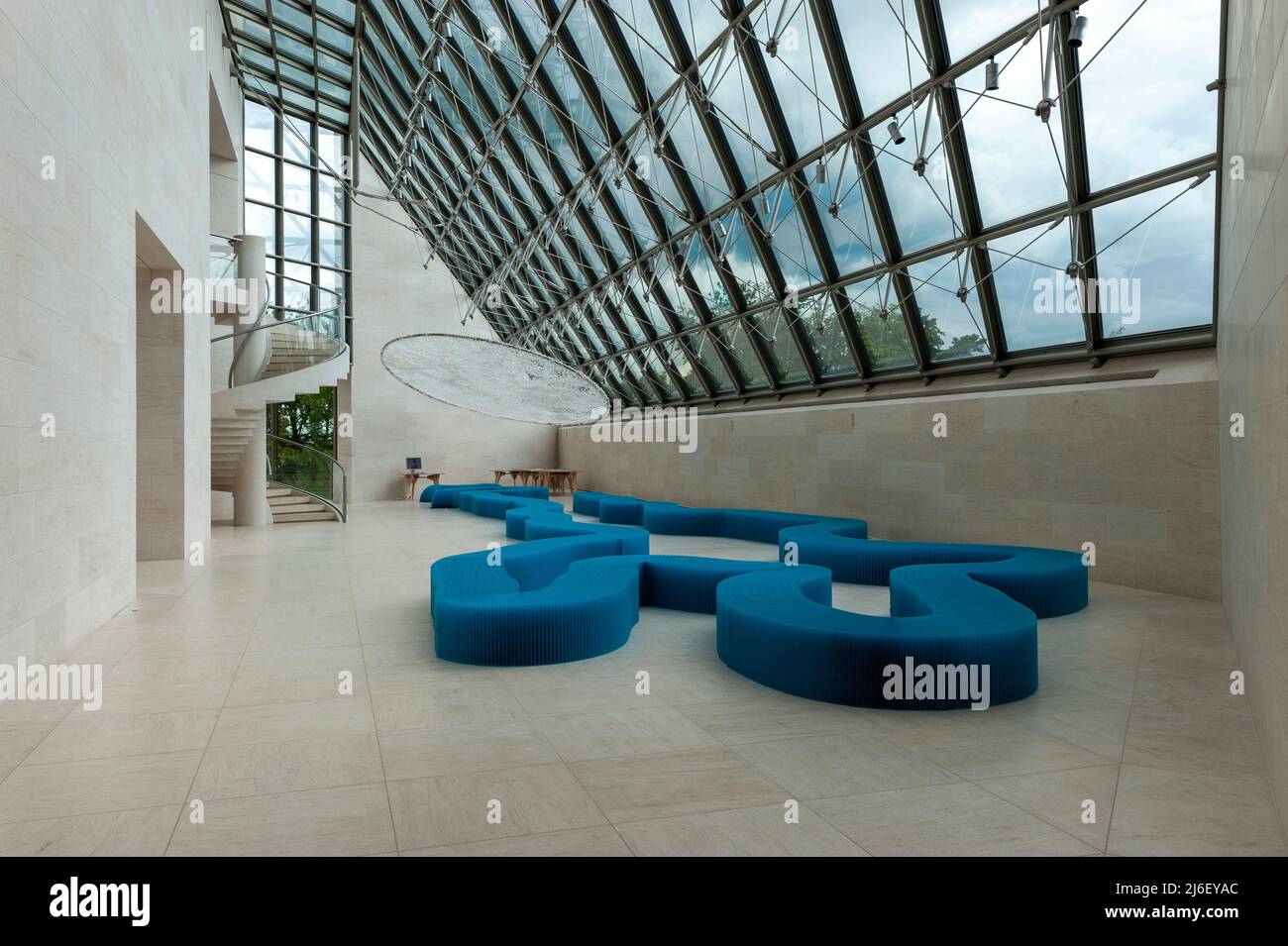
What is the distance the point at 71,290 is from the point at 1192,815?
33.2 ft

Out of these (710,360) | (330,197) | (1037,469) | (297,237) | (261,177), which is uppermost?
(330,197)

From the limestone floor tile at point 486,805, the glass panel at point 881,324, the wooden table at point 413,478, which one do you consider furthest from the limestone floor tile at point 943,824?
the wooden table at point 413,478

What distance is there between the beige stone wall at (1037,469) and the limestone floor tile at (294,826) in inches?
446

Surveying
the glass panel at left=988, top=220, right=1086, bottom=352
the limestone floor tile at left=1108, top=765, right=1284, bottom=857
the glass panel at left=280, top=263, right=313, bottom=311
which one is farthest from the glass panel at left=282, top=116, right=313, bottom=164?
the limestone floor tile at left=1108, top=765, right=1284, bottom=857

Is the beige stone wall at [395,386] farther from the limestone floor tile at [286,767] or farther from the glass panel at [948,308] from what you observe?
the limestone floor tile at [286,767]

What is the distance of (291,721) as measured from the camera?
5.89 m

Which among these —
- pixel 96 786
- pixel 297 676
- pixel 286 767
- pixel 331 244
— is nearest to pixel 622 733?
pixel 286 767

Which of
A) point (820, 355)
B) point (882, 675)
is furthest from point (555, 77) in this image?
point (882, 675)

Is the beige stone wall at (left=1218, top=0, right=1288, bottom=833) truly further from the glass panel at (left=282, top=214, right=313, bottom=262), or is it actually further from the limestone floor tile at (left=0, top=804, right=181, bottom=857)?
the glass panel at (left=282, top=214, right=313, bottom=262)

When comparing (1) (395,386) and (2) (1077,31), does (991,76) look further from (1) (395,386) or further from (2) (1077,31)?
(1) (395,386)

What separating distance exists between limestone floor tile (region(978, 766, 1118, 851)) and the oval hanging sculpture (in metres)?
12.9

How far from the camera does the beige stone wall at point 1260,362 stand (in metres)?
4.29

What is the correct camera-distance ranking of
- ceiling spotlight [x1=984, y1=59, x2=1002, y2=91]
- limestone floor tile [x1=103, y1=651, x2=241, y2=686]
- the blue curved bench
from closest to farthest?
the blue curved bench, limestone floor tile [x1=103, y1=651, x2=241, y2=686], ceiling spotlight [x1=984, y1=59, x2=1002, y2=91]

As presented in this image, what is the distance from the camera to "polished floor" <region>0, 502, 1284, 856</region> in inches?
159
